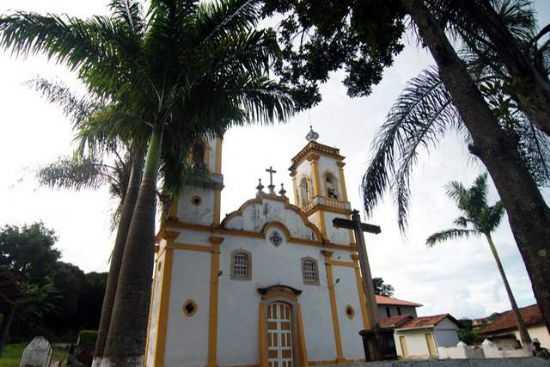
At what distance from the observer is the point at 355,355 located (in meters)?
13.8

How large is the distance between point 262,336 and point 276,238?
423 cm

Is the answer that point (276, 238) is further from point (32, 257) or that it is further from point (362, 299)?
point (32, 257)

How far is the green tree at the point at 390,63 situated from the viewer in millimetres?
2740

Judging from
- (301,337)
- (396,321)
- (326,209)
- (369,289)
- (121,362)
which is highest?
(326,209)

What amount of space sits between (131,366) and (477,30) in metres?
7.40

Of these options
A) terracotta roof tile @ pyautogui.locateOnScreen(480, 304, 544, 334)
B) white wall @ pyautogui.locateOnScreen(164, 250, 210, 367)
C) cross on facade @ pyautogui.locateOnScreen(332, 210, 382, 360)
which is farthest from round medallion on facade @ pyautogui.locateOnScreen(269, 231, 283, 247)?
terracotta roof tile @ pyautogui.locateOnScreen(480, 304, 544, 334)

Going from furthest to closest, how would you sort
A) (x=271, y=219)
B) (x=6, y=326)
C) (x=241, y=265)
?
(x=6, y=326) < (x=271, y=219) < (x=241, y=265)

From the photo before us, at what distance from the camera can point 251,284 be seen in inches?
521

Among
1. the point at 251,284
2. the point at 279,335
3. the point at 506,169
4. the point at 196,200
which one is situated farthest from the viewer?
the point at 196,200

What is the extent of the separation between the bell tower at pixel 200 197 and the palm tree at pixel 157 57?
17.4 ft

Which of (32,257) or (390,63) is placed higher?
(32,257)

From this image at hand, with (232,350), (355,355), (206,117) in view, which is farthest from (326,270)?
(206,117)

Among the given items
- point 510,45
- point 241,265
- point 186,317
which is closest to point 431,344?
point 241,265

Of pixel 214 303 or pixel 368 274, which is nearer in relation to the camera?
pixel 368 274
